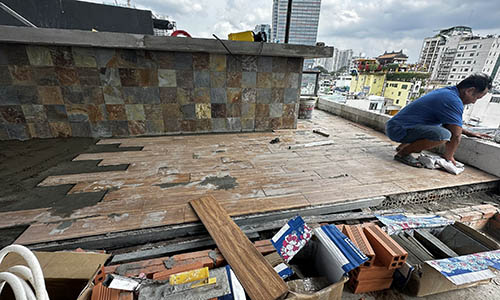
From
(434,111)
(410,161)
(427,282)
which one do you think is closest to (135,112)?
(427,282)

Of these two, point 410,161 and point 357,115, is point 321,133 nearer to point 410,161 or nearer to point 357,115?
point 410,161

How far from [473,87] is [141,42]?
16.7 ft

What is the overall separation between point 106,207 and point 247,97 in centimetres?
321

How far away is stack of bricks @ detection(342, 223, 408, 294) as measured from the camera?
136 cm

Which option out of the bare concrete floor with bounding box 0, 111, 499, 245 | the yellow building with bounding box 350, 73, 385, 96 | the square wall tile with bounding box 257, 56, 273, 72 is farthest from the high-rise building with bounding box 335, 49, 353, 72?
the bare concrete floor with bounding box 0, 111, 499, 245

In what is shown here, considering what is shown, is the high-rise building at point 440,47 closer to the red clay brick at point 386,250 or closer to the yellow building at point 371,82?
the yellow building at point 371,82

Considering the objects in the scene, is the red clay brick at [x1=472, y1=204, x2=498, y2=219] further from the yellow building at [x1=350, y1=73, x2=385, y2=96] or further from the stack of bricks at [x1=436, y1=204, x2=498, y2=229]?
the yellow building at [x1=350, y1=73, x2=385, y2=96]

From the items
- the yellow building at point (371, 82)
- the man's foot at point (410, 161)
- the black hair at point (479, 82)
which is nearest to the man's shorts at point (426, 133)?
the man's foot at point (410, 161)

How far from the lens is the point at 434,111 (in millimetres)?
2984

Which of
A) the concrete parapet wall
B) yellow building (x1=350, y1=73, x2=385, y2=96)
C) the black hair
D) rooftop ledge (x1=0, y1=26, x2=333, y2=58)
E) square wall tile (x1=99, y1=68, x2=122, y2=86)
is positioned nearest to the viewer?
the black hair

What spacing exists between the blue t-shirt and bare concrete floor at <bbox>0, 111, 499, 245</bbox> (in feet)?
1.98

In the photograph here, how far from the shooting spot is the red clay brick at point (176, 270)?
126 cm

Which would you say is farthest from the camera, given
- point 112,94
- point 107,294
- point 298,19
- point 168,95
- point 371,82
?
point 371,82

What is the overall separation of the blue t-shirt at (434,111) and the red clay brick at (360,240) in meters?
2.50
